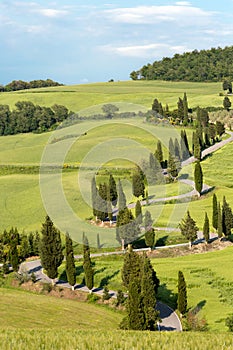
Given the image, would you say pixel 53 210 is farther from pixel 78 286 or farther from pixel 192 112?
pixel 192 112

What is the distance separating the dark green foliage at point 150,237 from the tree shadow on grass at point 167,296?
40.8ft

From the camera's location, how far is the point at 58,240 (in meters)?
60.0

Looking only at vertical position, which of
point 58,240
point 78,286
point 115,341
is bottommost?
point 78,286

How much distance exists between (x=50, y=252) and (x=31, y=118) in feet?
428

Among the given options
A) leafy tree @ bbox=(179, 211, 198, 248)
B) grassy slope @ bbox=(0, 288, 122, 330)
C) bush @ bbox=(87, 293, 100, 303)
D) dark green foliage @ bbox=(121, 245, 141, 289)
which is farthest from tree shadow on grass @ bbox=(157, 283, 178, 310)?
leafy tree @ bbox=(179, 211, 198, 248)

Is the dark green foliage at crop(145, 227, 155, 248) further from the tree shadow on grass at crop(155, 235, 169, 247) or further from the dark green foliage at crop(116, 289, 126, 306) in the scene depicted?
the dark green foliage at crop(116, 289, 126, 306)

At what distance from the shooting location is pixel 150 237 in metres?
65.4

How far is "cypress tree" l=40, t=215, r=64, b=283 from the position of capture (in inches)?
2266

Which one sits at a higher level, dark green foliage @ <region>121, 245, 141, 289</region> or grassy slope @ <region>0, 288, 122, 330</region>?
dark green foliage @ <region>121, 245, 141, 289</region>

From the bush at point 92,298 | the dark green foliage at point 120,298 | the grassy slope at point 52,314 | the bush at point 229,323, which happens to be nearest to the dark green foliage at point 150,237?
the bush at point 92,298

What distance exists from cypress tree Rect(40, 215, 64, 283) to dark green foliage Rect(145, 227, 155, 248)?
1173 centimetres

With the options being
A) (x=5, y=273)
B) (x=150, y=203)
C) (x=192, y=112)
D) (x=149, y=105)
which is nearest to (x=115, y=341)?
(x=5, y=273)

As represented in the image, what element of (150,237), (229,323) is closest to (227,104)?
(150,237)

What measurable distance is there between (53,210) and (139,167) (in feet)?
72.6
